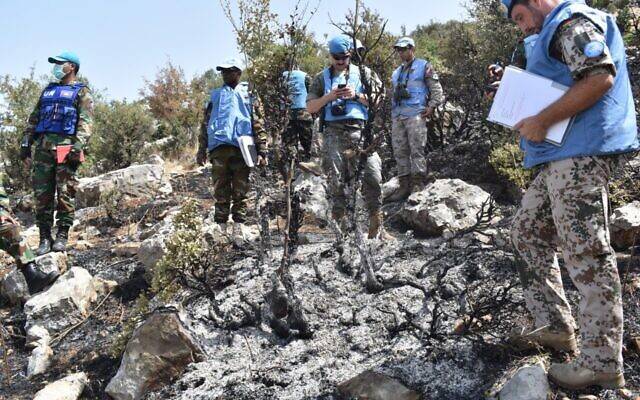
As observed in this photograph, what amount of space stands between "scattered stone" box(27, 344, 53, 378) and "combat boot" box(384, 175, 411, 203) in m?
3.98

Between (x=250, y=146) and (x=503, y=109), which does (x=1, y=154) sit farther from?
(x=503, y=109)

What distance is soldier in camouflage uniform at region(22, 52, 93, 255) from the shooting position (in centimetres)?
488

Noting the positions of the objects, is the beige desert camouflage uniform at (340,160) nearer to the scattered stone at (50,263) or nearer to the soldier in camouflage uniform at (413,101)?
the soldier in camouflage uniform at (413,101)

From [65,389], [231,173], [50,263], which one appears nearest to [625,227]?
[231,173]

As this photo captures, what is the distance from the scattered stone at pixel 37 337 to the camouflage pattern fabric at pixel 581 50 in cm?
382

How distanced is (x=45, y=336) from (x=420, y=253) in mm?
2890

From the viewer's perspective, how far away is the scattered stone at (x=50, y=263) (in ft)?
14.9

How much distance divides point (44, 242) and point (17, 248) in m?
0.60

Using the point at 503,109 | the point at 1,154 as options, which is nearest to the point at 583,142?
the point at 503,109

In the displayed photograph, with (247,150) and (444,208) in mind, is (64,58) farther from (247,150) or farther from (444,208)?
(444,208)

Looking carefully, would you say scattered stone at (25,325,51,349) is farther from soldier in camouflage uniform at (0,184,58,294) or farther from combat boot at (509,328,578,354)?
combat boot at (509,328,578,354)

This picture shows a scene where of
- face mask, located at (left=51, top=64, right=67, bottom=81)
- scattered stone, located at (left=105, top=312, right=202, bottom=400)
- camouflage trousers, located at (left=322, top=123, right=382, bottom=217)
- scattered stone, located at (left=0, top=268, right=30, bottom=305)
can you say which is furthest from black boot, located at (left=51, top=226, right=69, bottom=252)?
camouflage trousers, located at (left=322, top=123, right=382, bottom=217)

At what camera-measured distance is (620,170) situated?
440 cm

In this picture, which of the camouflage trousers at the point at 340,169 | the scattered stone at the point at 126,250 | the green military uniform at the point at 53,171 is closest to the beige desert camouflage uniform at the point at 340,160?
the camouflage trousers at the point at 340,169
